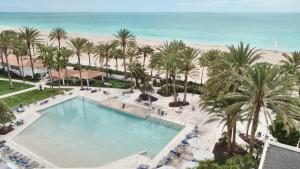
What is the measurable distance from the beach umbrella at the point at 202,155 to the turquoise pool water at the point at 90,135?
15.7ft

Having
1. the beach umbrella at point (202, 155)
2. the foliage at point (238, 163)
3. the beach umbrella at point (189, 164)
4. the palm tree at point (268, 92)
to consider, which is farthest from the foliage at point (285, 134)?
the beach umbrella at point (189, 164)

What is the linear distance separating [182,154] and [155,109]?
11.9 meters

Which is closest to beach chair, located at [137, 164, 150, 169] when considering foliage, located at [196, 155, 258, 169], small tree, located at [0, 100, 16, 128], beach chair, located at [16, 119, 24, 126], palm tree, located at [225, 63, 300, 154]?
foliage, located at [196, 155, 258, 169]

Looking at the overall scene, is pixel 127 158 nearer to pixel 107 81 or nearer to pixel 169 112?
pixel 169 112

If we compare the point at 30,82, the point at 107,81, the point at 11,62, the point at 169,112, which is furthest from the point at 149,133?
the point at 11,62

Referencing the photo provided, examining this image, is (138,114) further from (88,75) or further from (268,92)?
(268,92)

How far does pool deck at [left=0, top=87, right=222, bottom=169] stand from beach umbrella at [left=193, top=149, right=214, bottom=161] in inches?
62.1

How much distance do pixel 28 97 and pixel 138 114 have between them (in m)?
17.9

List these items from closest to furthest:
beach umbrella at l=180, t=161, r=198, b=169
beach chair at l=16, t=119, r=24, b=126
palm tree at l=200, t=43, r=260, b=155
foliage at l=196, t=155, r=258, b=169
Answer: foliage at l=196, t=155, r=258, b=169, palm tree at l=200, t=43, r=260, b=155, beach umbrella at l=180, t=161, r=198, b=169, beach chair at l=16, t=119, r=24, b=126

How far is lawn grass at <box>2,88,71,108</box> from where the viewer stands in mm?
40250

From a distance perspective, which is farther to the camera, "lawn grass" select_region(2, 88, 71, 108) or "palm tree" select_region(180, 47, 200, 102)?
"lawn grass" select_region(2, 88, 71, 108)

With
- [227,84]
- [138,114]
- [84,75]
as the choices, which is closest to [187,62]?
[138,114]

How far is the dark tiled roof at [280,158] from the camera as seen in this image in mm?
16766

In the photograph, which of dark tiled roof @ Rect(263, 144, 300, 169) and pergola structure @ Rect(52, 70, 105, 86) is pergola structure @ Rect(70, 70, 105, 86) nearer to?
pergola structure @ Rect(52, 70, 105, 86)
